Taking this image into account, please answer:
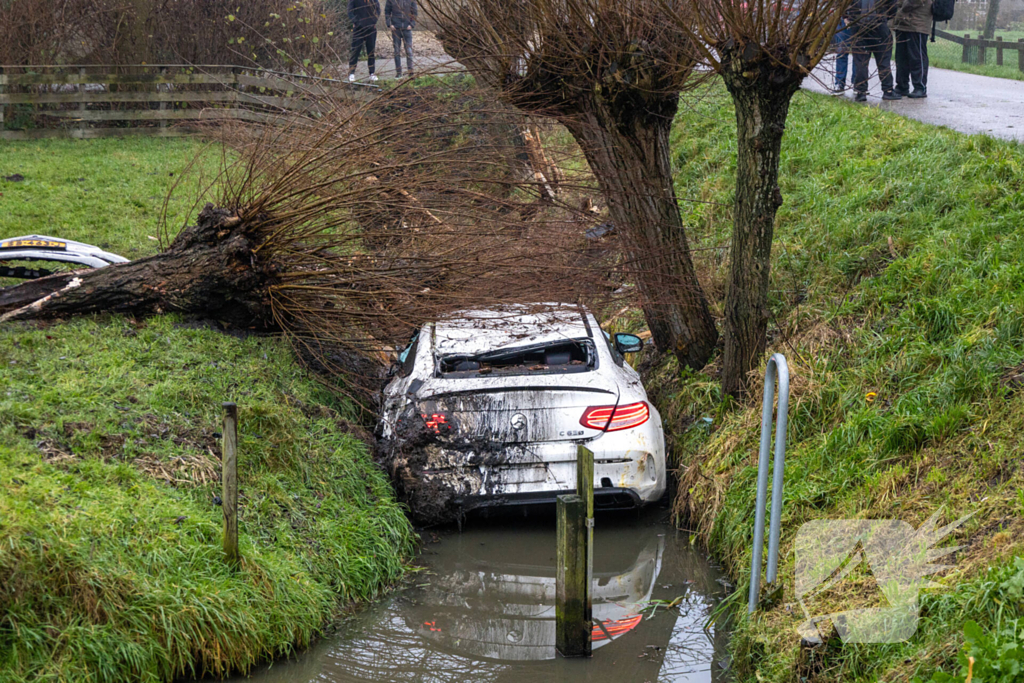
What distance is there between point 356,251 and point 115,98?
14.1m

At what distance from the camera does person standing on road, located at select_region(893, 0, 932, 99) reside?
38.1ft

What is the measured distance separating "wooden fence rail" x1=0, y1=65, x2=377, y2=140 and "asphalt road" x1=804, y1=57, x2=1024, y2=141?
11.8m

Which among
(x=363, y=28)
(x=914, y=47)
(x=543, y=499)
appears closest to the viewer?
(x=543, y=499)

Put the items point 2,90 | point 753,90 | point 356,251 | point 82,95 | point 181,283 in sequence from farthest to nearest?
point 82,95
point 2,90
point 356,251
point 181,283
point 753,90

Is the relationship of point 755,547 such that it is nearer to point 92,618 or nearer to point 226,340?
point 92,618

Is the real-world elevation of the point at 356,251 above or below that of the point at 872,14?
below

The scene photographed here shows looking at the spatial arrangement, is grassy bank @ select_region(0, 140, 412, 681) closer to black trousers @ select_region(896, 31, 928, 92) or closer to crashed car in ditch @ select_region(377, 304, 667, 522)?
crashed car in ditch @ select_region(377, 304, 667, 522)

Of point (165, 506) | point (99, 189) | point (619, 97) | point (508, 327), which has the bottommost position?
point (165, 506)

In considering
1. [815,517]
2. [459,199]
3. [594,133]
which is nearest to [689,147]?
[594,133]

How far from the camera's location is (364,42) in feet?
55.0

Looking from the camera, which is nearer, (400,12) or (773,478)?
(773,478)

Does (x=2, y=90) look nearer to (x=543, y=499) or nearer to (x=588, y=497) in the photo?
(x=543, y=499)

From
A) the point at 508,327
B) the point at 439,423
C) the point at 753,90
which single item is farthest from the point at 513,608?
the point at 753,90

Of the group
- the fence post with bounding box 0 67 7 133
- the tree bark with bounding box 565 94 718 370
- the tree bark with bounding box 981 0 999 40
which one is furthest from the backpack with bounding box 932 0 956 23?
the fence post with bounding box 0 67 7 133
